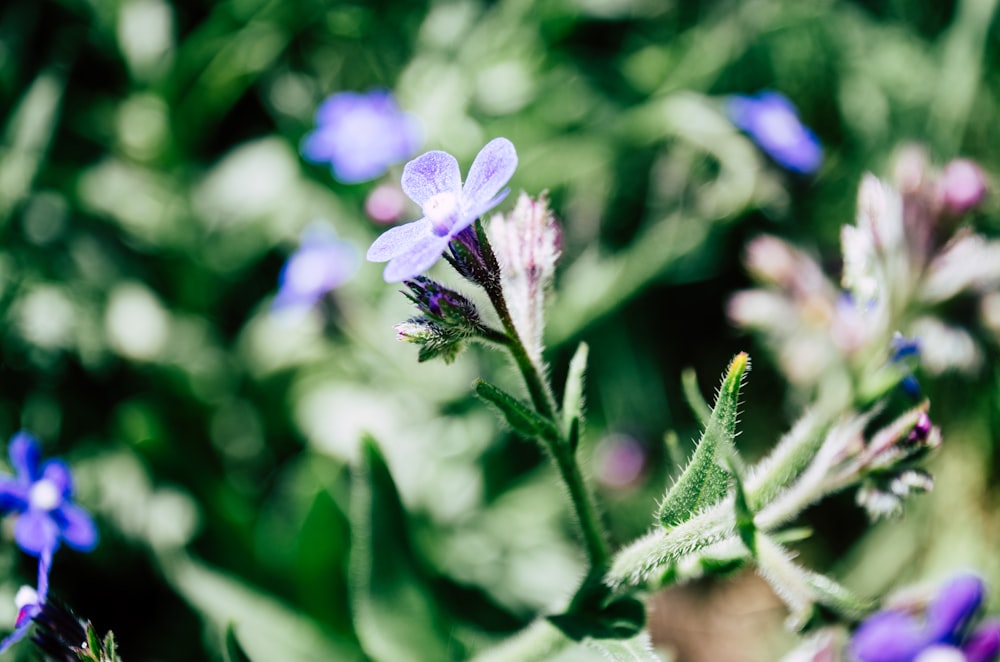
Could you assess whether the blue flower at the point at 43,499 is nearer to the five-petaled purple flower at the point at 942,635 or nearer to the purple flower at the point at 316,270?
the purple flower at the point at 316,270

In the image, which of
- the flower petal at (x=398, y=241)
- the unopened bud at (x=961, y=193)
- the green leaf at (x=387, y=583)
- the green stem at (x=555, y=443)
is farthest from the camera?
the green leaf at (x=387, y=583)

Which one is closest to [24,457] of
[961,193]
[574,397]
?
[574,397]

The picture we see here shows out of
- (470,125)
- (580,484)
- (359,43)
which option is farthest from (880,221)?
(359,43)

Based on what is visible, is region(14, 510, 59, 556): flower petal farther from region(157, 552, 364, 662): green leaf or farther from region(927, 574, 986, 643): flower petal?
Result: region(927, 574, 986, 643): flower petal

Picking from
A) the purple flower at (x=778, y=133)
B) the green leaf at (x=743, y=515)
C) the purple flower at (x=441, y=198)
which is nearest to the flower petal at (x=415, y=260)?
the purple flower at (x=441, y=198)

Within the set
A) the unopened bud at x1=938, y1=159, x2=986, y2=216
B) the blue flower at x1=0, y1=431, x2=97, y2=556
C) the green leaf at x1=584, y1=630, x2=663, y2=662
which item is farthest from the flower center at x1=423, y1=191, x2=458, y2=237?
the unopened bud at x1=938, y1=159, x2=986, y2=216

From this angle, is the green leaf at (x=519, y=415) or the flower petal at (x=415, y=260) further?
the green leaf at (x=519, y=415)

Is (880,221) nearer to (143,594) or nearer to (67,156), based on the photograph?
(143,594)
